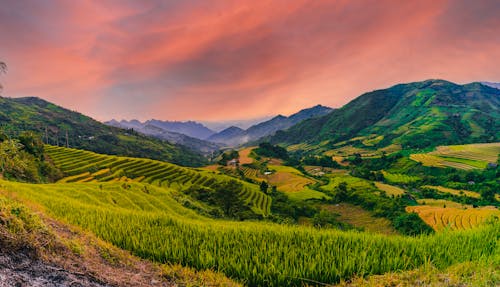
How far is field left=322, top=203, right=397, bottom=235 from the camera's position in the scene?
7280cm

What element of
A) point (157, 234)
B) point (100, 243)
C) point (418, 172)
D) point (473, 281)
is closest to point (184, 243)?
point (157, 234)

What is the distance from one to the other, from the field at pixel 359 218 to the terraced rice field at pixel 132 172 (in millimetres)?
27899

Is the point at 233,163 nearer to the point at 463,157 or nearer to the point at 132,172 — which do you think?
the point at 132,172

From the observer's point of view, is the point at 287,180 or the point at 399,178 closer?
the point at 287,180

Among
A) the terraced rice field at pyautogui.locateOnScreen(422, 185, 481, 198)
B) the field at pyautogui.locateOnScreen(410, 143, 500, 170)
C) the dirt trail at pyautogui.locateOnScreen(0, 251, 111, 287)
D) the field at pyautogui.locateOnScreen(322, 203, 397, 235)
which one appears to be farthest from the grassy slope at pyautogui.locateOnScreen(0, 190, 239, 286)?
the field at pyautogui.locateOnScreen(410, 143, 500, 170)

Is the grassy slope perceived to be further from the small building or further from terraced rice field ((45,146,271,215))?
the small building

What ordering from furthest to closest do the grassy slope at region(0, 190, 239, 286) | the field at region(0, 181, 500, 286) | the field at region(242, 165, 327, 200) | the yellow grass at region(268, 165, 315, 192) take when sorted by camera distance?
the yellow grass at region(268, 165, 315, 192) < the field at region(242, 165, 327, 200) < the field at region(0, 181, 500, 286) < the grassy slope at region(0, 190, 239, 286)

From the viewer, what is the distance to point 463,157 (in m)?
148

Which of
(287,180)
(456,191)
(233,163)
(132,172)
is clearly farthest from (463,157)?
(132,172)

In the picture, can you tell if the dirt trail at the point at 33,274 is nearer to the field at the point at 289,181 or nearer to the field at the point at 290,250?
the field at the point at 290,250

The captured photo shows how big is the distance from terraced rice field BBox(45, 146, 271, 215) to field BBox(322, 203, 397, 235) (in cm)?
2790

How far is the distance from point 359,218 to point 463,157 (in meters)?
118

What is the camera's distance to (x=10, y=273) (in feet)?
9.19

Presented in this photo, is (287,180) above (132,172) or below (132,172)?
below
